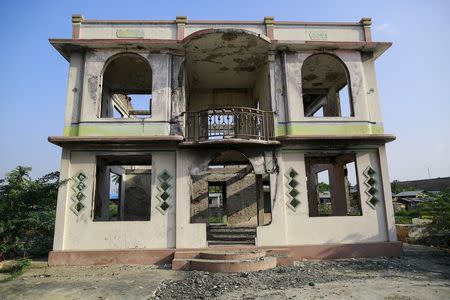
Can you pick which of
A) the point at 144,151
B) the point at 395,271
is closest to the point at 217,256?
the point at 144,151

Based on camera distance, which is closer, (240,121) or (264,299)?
(264,299)

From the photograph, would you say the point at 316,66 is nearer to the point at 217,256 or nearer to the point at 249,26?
the point at 249,26

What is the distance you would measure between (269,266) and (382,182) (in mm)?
4593

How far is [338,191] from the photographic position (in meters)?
12.6

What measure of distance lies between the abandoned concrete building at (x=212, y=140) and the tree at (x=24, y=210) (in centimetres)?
56

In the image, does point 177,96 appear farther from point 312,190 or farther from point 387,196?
point 312,190

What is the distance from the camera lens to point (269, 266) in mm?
8281

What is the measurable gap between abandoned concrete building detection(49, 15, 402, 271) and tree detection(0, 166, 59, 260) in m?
0.56

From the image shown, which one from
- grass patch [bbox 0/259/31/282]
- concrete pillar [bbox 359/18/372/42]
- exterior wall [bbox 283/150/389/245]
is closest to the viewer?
grass patch [bbox 0/259/31/282]

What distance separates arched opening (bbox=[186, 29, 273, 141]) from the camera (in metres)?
9.85

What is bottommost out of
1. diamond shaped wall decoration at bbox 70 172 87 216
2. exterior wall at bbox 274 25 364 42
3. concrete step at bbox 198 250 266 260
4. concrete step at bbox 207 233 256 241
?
concrete step at bbox 198 250 266 260

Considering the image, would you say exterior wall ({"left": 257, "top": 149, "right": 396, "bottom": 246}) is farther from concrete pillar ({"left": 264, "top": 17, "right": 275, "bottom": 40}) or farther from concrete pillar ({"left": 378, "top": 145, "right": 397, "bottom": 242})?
concrete pillar ({"left": 264, "top": 17, "right": 275, "bottom": 40})

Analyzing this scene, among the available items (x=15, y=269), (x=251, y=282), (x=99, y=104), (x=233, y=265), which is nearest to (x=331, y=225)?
(x=233, y=265)

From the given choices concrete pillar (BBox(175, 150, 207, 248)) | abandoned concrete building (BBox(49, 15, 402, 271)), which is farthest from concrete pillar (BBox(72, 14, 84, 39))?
concrete pillar (BBox(175, 150, 207, 248))
